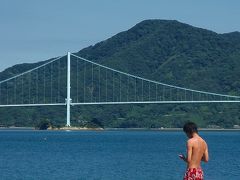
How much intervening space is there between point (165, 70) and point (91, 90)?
1588cm

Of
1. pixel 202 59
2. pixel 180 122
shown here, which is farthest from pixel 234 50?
pixel 180 122

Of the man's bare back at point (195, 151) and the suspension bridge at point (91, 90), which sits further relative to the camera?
the suspension bridge at point (91, 90)

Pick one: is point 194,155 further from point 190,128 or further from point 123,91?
point 123,91

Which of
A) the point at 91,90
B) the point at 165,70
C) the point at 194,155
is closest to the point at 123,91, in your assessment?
the point at 91,90

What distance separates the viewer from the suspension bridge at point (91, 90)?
93938mm

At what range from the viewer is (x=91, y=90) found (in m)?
102

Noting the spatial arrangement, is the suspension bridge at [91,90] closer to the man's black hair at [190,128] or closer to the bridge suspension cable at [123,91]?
the bridge suspension cable at [123,91]

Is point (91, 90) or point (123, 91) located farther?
point (91, 90)

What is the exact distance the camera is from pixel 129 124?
102250mm

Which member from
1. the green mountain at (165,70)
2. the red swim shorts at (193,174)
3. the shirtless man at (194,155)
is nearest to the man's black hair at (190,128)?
the shirtless man at (194,155)

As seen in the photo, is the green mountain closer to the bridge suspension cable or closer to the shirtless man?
the bridge suspension cable

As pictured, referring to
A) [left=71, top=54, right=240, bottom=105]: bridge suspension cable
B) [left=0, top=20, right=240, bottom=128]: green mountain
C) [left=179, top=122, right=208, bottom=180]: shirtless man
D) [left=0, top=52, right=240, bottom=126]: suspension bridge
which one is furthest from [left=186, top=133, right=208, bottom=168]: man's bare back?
[left=0, top=20, right=240, bottom=128]: green mountain

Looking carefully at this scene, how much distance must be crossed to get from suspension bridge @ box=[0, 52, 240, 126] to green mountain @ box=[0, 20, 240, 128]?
1984 millimetres

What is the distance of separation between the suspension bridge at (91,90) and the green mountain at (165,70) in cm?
198
